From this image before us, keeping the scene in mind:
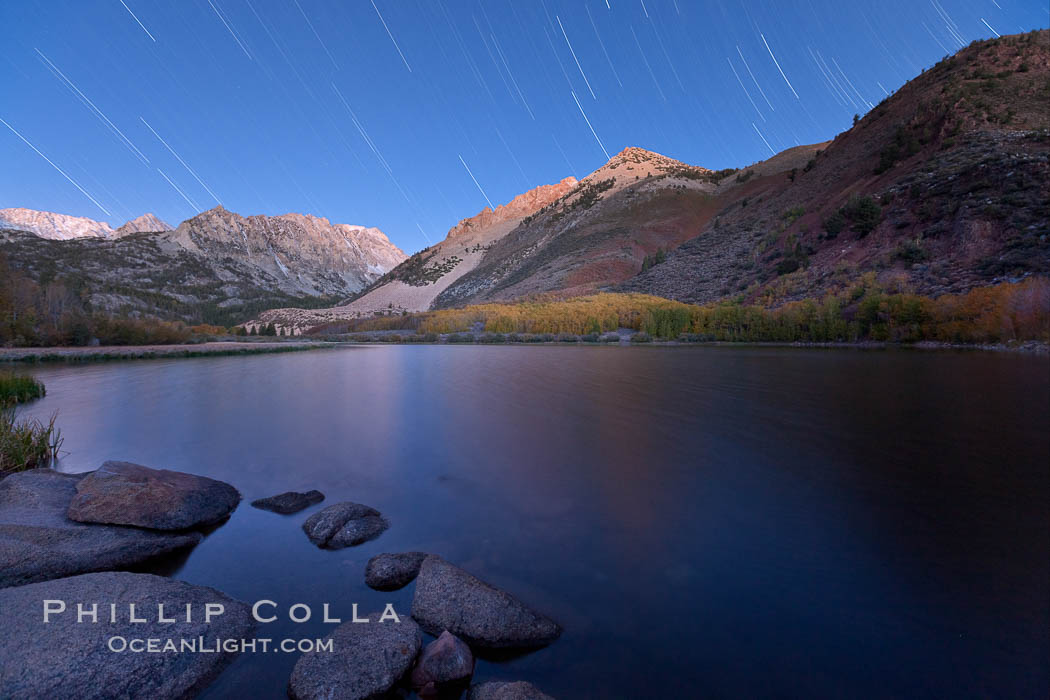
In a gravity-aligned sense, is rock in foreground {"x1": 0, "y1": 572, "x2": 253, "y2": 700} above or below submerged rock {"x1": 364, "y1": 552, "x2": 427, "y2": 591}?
above

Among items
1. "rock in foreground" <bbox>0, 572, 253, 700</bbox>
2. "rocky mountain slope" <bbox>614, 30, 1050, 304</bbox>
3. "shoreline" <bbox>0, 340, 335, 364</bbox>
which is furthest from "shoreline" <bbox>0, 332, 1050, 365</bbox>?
"rock in foreground" <bbox>0, 572, 253, 700</bbox>

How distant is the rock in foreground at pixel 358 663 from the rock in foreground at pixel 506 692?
56 centimetres

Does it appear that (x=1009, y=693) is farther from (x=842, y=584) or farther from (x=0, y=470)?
(x=0, y=470)

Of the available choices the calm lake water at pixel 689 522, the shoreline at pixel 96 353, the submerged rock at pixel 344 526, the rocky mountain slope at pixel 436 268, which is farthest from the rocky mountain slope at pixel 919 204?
the rocky mountain slope at pixel 436 268

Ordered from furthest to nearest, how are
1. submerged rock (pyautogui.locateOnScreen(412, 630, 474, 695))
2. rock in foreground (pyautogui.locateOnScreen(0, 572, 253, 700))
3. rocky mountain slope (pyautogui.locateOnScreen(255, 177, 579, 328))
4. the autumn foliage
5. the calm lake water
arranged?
rocky mountain slope (pyautogui.locateOnScreen(255, 177, 579, 328))
the autumn foliage
the calm lake water
submerged rock (pyautogui.locateOnScreen(412, 630, 474, 695))
rock in foreground (pyautogui.locateOnScreen(0, 572, 253, 700))

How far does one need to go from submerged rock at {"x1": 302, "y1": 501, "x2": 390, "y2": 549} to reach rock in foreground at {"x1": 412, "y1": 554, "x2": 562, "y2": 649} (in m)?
1.69

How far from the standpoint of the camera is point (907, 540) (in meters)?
5.22

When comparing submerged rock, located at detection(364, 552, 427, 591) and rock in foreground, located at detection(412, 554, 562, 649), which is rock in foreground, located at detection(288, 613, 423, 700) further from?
submerged rock, located at detection(364, 552, 427, 591)

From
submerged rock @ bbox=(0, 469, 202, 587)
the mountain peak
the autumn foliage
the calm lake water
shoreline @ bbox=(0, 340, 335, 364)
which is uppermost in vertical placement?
the mountain peak

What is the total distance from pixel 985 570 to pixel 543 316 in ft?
143

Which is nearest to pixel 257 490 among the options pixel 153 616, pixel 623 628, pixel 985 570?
pixel 153 616

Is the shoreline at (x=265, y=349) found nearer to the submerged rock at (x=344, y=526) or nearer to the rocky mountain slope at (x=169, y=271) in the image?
the submerged rock at (x=344, y=526)

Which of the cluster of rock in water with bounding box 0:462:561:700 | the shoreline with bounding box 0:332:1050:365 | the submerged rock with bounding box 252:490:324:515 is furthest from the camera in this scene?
the shoreline with bounding box 0:332:1050:365

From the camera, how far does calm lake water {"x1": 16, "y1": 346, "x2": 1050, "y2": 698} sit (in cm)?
351
